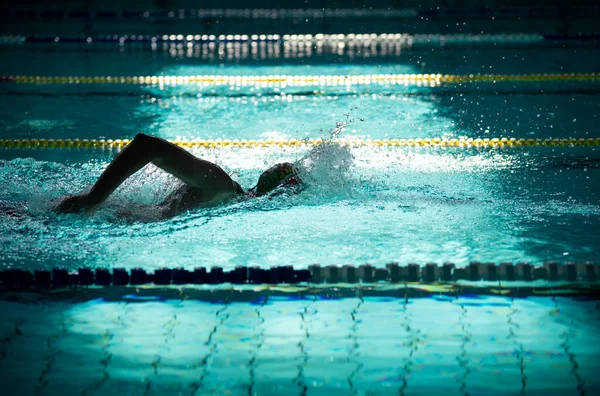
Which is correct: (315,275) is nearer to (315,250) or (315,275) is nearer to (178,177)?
(315,250)

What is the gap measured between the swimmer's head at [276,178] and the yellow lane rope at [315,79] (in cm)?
382

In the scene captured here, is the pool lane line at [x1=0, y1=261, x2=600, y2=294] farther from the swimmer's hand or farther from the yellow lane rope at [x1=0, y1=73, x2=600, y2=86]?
the yellow lane rope at [x1=0, y1=73, x2=600, y2=86]

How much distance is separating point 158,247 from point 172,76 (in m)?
4.53

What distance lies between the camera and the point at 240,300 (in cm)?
306

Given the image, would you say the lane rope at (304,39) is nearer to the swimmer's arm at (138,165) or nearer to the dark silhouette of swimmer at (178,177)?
the dark silhouette of swimmer at (178,177)

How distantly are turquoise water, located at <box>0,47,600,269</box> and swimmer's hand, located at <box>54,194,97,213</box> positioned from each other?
67mm

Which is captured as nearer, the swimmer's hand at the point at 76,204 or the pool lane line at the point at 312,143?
the swimmer's hand at the point at 76,204

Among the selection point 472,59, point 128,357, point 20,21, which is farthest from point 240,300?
point 20,21

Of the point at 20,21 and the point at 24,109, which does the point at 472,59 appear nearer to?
the point at 24,109

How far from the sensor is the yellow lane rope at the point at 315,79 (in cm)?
750

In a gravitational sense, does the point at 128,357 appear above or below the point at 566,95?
below

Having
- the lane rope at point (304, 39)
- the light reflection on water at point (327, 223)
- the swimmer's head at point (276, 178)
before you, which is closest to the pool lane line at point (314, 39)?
the lane rope at point (304, 39)

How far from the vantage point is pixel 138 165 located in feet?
10.6

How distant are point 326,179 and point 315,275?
92 cm
